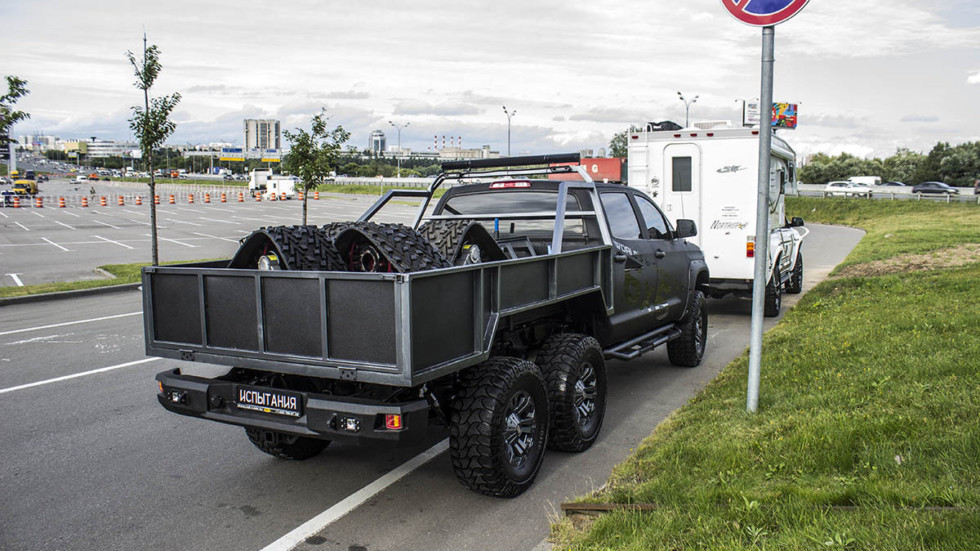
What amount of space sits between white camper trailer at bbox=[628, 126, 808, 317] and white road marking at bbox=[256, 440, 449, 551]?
6.66m

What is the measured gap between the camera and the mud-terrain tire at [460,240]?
478cm

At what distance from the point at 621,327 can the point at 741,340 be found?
3.99m

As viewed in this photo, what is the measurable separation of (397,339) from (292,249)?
49.9 inches

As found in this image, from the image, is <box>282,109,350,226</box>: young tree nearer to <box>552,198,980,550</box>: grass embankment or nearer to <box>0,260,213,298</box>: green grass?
<box>0,260,213,298</box>: green grass

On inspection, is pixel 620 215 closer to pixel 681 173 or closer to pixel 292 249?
pixel 292 249

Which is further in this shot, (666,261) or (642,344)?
(666,261)

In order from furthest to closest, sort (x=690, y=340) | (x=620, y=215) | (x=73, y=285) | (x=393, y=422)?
(x=73, y=285) → (x=690, y=340) → (x=620, y=215) → (x=393, y=422)

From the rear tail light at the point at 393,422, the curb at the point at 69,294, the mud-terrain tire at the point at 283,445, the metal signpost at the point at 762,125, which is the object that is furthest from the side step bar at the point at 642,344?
the curb at the point at 69,294

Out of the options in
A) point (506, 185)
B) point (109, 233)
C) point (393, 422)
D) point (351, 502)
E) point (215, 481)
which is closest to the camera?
point (393, 422)

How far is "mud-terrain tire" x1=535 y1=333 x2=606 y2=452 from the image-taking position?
493cm

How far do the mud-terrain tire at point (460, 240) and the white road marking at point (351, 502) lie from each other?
1.44m

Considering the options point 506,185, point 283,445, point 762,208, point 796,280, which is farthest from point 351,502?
point 796,280

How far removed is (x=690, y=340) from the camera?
786 cm

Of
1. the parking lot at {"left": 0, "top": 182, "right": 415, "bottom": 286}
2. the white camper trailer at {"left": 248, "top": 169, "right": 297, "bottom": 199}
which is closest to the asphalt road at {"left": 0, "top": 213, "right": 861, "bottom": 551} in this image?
the parking lot at {"left": 0, "top": 182, "right": 415, "bottom": 286}
